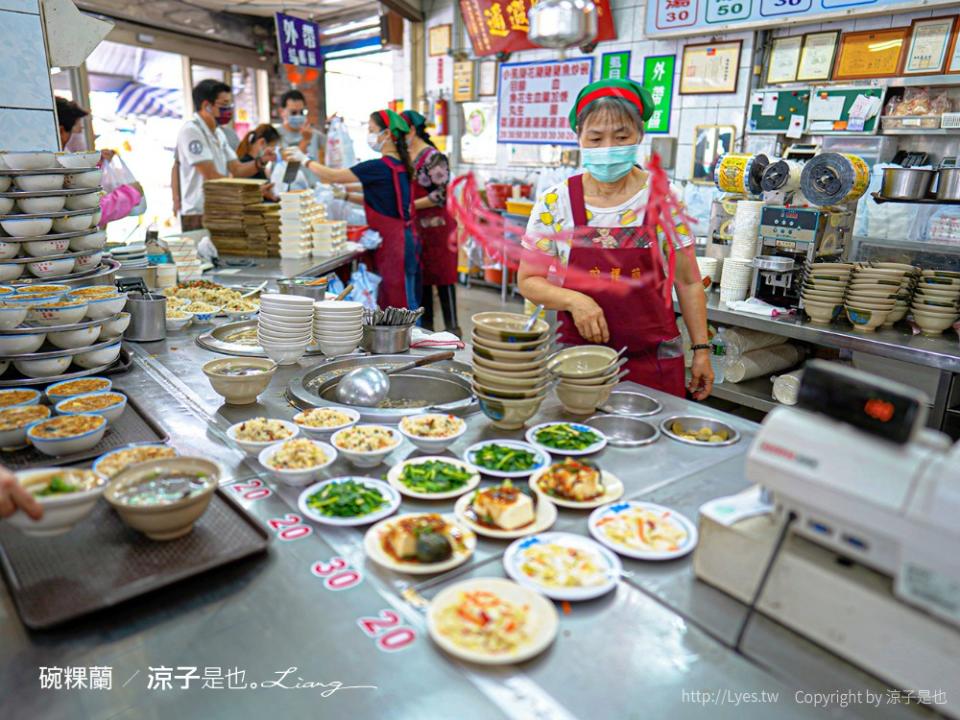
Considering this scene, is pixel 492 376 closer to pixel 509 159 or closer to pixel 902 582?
pixel 902 582

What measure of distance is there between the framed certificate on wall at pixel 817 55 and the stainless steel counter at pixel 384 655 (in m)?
5.13

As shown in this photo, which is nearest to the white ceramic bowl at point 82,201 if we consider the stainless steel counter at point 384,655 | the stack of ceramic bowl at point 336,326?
the stack of ceramic bowl at point 336,326

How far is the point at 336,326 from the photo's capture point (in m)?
2.46

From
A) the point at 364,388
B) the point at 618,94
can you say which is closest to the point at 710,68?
the point at 618,94

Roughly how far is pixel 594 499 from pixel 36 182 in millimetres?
2055

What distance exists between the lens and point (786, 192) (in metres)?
3.72

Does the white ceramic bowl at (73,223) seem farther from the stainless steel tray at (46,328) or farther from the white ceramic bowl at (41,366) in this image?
the white ceramic bowl at (41,366)

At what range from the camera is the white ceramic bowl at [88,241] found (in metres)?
2.32

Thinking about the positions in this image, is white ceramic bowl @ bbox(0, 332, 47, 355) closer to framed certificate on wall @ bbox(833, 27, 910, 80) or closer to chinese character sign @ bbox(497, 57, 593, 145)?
framed certificate on wall @ bbox(833, 27, 910, 80)

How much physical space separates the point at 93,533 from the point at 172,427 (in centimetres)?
58

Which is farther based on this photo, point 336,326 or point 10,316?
point 336,326

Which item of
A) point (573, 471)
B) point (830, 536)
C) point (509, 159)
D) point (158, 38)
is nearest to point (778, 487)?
point (830, 536)

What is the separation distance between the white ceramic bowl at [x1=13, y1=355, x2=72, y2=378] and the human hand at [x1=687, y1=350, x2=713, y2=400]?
7.10 feet

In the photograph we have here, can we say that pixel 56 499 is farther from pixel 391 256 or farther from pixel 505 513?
pixel 391 256
